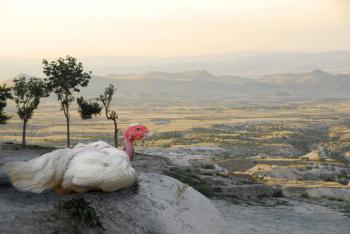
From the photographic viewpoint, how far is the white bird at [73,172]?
11844 mm

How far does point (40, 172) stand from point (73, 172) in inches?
34.4

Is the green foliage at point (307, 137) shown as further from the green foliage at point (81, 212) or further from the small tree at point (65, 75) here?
the green foliage at point (81, 212)

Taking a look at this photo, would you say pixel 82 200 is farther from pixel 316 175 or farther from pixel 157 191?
pixel 316 175

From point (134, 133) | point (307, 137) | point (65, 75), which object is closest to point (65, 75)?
point (65, 75)

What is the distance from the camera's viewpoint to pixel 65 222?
10.5m

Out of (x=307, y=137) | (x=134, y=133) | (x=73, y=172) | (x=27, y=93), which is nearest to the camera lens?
(x=73, y=172)

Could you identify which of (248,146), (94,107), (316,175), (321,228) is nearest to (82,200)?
(321,228)

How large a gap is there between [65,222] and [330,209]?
28174 millimetres

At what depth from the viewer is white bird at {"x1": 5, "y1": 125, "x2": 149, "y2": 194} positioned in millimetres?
11844

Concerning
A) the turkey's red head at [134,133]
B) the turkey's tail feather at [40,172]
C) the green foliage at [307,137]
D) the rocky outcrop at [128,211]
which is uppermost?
the turkey's red head at [134,133]

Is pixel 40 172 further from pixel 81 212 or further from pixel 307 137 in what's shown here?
pixel 307 137

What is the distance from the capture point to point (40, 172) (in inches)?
473

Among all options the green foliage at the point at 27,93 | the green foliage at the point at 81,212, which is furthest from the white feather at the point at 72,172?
the green foliage at the point at 27,93

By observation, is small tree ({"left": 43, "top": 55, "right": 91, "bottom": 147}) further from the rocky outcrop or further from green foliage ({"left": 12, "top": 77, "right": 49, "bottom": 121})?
the rocky outcrop
